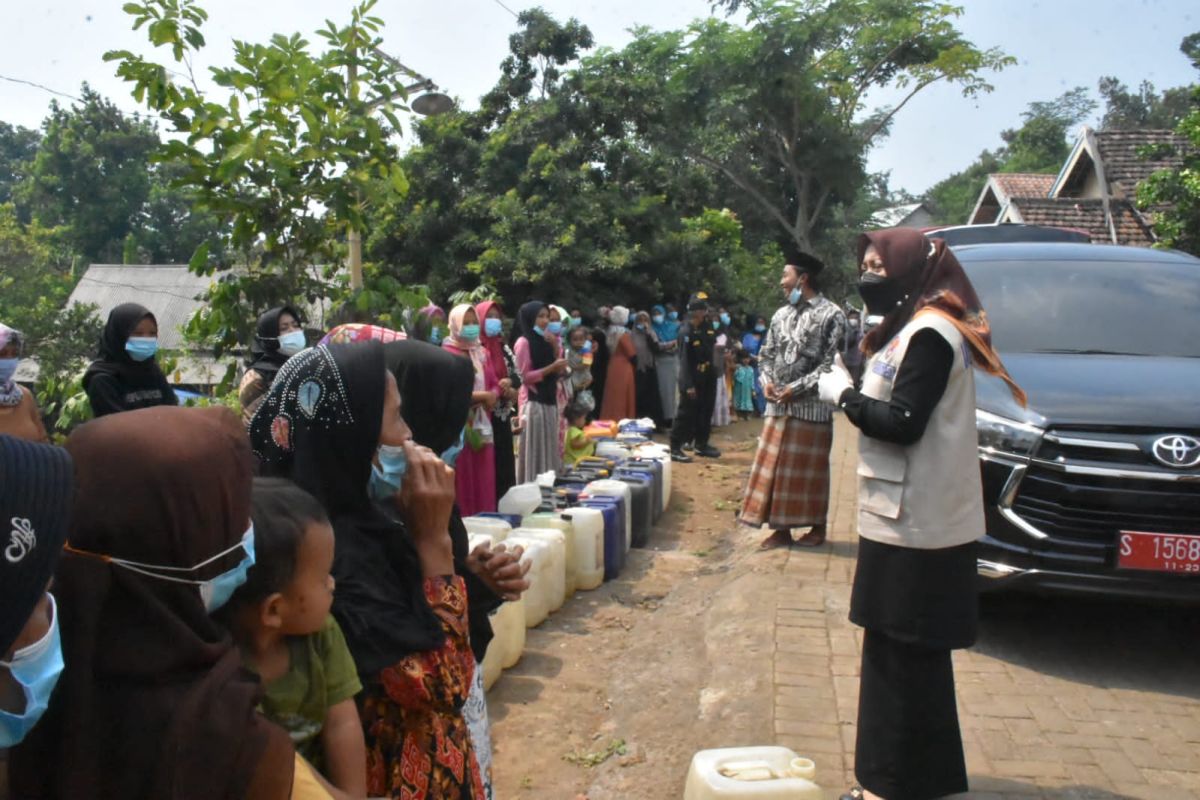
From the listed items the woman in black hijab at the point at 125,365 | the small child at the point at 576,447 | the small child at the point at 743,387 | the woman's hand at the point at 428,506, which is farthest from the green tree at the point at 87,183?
the woman's hand at the point at 428,506

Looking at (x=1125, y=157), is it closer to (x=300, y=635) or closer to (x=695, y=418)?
(x=695, y=418)

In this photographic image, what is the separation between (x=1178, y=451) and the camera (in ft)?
13.0

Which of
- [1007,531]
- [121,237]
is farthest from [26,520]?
[121,237]

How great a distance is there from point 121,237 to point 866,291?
4645 centimetres

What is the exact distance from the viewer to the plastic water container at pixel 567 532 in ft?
19.4

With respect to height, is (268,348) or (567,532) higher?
(268,348)

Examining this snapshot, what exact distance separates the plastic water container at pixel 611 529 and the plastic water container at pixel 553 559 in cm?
59

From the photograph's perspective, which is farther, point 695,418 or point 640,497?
point 695,418

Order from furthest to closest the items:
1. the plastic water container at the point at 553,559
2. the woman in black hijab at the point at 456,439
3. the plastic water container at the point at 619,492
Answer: the plastic water container at the point at 619,492 < the plastic water container at the point at 553,559 < the woman in black hijab at the point at 456,439

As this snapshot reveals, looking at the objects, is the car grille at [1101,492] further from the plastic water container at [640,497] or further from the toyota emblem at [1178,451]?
the plastic water container at [640,497]

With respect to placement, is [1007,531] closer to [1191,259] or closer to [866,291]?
[866,291]

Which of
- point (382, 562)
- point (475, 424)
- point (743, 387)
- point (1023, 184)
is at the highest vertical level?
point (1023, 184)

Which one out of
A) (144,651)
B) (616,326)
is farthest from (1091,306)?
(616,326)

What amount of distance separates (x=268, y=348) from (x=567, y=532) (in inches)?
90.1
